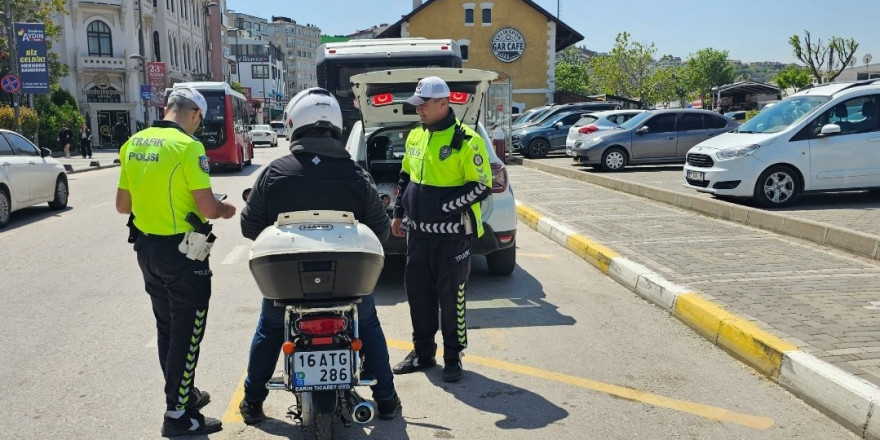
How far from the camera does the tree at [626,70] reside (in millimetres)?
52116

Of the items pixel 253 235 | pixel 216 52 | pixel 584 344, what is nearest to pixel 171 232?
pixel 253 235

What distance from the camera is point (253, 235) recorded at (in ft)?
12.4

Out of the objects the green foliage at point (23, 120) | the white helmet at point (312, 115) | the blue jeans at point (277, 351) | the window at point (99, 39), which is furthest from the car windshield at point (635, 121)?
the window at point (99, 39)

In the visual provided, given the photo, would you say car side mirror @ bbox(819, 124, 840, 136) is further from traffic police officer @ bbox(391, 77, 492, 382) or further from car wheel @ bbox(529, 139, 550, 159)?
car wheel @ bbox(529, 139, 550, 159)

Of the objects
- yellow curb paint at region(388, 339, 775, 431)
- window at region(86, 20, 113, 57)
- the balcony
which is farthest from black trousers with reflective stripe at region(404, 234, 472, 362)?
window at region(86, 20, 113, 57)

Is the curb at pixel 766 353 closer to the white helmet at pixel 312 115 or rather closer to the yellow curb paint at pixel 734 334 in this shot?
the yellow curb paint at pixel 734 334

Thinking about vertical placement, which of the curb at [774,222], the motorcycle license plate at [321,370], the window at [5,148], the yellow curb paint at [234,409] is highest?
the window at [5,148]

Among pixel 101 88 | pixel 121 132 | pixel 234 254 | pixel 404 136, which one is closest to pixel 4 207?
pixel 234 254

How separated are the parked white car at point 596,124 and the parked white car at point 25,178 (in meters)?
12.7

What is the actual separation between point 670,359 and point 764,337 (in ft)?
2.10

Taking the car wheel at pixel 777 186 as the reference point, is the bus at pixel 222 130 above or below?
above

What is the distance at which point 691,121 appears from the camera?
19391 mm

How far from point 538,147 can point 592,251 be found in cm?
1750

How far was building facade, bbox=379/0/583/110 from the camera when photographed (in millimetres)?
48188
